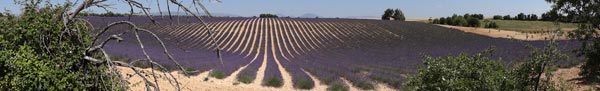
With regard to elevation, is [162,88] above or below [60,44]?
below

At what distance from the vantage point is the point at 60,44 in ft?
21.0

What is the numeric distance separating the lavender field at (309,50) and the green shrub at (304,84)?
89 mm

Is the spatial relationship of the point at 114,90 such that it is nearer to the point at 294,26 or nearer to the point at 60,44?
the point at 60,44

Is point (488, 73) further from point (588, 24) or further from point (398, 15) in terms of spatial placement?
point (398, 15)

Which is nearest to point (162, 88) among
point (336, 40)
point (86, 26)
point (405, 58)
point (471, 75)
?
point (86, 26)

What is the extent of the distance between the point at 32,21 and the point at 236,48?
23267mm

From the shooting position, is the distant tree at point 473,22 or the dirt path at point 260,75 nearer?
the dirt path at point 260,75

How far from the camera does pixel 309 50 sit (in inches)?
1123

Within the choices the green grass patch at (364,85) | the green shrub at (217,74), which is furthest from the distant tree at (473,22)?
the green shrub at (217,74)

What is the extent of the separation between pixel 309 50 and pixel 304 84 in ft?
39.3

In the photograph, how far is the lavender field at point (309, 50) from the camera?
61.7ft

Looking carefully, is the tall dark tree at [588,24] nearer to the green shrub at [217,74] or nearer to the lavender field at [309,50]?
the lavender field at [309,50]

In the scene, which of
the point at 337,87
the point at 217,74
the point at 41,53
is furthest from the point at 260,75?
the point at 41,53

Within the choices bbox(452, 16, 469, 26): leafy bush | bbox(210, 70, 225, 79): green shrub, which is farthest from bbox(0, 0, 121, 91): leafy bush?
bbox(452, 16, 469, 26): leafy bush
